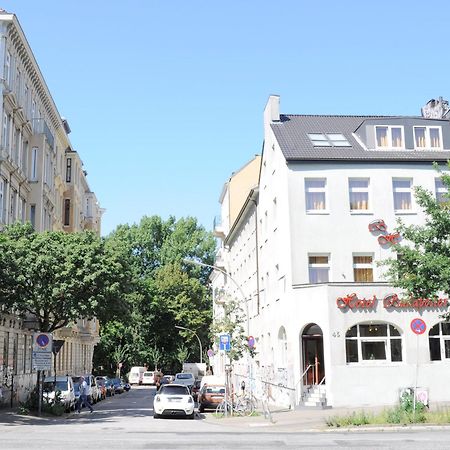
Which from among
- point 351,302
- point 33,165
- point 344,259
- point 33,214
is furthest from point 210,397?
point 33,165

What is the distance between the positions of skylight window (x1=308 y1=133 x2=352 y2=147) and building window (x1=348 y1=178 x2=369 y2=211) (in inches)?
84.3

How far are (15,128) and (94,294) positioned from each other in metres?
13.2

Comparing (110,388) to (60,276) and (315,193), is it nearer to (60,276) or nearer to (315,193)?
(60,276)

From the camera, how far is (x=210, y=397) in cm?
3225

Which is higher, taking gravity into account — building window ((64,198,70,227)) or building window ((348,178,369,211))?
building window ((64,198,70,227))

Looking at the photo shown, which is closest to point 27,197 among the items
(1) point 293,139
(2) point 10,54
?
(2) point 10,54

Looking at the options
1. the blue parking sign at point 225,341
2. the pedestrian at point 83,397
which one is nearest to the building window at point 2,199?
the pedestrian at point 83,397

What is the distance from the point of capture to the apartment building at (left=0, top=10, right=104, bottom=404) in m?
34.9

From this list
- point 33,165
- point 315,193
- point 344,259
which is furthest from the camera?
point 33,165

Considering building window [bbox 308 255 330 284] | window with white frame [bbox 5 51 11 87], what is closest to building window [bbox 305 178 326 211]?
building window [bbox 308 255 330 284]

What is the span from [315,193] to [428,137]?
22.3ft

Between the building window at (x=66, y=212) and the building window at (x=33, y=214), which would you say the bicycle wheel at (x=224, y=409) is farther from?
the building window at (x=66, y=212)

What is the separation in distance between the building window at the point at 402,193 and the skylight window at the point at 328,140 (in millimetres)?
3048

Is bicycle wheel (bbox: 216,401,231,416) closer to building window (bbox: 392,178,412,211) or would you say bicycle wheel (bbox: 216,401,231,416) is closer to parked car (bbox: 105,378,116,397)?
building window (bbox: 392,178,412,211)
